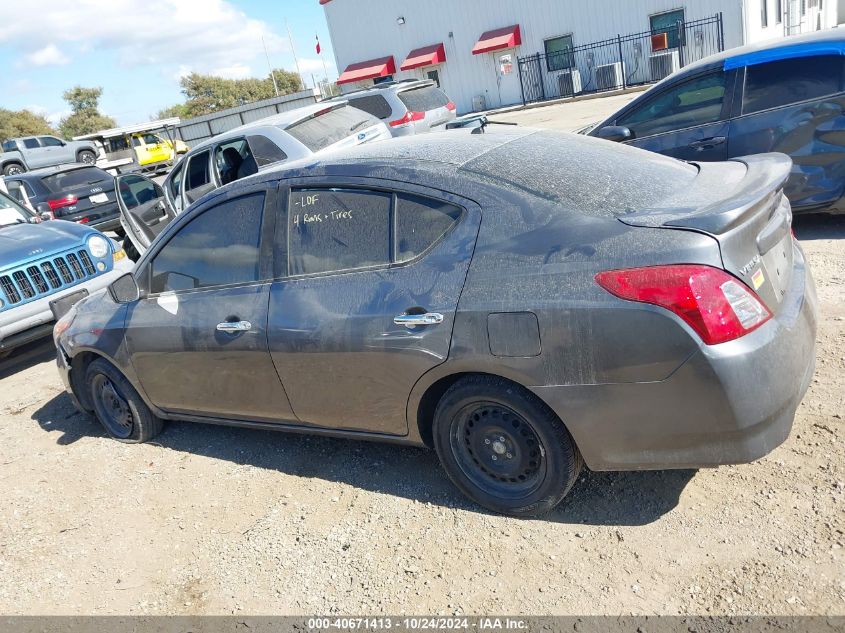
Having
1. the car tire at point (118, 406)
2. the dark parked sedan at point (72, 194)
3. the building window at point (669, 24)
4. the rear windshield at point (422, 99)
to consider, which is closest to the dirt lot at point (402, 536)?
the car tire at point (118, 406)

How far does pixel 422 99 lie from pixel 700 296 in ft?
33.1

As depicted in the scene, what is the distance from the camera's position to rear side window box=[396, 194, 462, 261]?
9.93ft

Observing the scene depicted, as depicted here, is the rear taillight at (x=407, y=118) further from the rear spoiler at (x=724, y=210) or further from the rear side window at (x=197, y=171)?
the rear spoiler at (x=724, y=210)

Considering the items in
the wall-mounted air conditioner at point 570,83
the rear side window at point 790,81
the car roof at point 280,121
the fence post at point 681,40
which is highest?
the car roof at point 280,121

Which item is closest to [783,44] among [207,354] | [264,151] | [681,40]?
[207,354]

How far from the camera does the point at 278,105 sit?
37.7 m

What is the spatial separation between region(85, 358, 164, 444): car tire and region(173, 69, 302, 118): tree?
65627 millimetres

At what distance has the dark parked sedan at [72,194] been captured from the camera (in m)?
12.4

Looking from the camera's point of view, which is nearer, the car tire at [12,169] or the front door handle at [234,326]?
the front door handle at [234,326]

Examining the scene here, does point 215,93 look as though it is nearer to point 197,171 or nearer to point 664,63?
point 664,63

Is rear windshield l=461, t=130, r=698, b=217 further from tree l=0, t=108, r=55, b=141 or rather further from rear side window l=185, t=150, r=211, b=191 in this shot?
tree l=0, t=108, r=55, b=141

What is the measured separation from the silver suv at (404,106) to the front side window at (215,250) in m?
7.43

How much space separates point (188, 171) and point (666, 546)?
809 cm

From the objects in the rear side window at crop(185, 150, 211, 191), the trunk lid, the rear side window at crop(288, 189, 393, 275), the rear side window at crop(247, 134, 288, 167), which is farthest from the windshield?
the trunk lid
